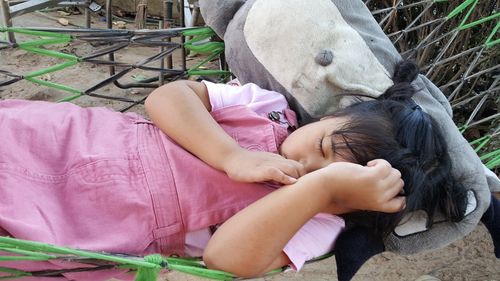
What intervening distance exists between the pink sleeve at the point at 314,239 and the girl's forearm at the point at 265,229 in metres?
0.06

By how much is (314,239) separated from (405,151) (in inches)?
9.0

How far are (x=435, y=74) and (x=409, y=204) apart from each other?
1.20m

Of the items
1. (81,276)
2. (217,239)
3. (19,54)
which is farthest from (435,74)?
(19,54)

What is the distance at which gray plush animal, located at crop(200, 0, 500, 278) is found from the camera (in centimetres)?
124

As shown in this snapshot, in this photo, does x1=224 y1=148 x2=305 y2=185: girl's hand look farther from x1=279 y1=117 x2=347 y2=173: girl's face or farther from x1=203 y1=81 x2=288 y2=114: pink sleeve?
x1=203 y1=81 x2=288 y2=114: pink sleeve

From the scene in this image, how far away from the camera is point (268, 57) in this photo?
1.39 m

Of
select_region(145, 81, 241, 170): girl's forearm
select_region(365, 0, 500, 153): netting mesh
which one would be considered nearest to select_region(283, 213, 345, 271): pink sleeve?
select_region(145, 81, 241, 170): girl's forearm

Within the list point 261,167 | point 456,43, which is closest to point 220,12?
point 261,167

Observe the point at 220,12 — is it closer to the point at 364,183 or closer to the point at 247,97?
the point at 247,97

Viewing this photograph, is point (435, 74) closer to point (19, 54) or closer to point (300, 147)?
point (300, 147)

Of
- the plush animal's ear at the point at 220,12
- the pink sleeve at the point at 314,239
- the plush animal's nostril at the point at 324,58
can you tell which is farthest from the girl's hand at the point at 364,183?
the plush animal's ear at the point at 220,12

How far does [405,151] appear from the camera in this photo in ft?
3.56

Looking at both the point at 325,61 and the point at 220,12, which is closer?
the point at 325,61

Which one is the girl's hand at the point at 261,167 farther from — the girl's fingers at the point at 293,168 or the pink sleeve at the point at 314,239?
the pink sleeve at the point at 314,239
